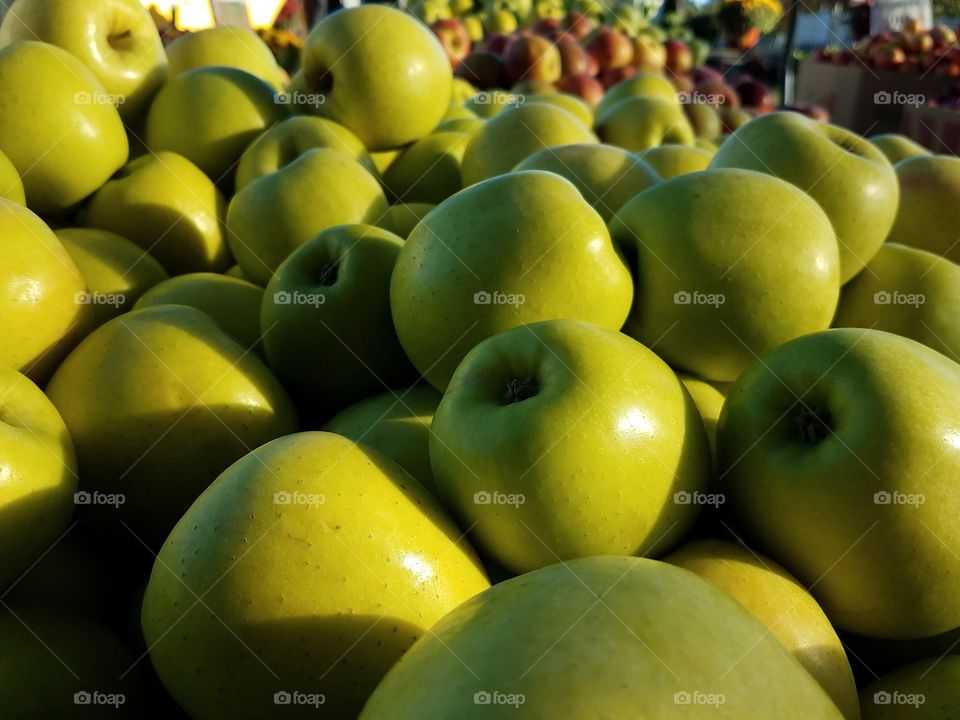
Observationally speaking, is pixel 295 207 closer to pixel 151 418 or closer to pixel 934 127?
pixel 151 418

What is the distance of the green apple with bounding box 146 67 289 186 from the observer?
2.32m

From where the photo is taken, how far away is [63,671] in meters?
1.16

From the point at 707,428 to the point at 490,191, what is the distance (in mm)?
569

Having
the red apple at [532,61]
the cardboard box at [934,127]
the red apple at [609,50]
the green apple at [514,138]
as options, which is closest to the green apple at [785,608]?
the green apple at [514,138]

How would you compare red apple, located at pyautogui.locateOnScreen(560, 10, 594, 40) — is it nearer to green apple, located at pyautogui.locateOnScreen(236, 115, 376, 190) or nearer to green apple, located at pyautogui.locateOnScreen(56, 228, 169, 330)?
green apple, located at pyautogui.locateOnScreen(236, 115, 376, 190)

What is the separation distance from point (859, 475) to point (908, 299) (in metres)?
0.76

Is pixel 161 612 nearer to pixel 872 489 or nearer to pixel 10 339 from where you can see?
pixel 10 339

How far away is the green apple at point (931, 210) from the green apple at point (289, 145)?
1482 mm

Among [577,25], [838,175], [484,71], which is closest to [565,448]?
[838,175]

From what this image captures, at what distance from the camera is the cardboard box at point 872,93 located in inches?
250

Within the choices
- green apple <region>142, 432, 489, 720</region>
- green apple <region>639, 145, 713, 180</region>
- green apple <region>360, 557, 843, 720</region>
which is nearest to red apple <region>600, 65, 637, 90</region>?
green apple <region>639, 145, 713, 180</region>

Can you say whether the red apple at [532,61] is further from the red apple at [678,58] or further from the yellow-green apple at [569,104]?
the yellow-green apple at [569,104]

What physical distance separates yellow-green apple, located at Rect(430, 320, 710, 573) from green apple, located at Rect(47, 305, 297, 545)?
0.45 m

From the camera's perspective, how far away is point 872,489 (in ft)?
3.60
